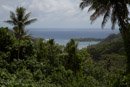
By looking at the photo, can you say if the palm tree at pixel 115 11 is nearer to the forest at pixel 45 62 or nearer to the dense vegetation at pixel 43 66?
the forest at pixel 45 62

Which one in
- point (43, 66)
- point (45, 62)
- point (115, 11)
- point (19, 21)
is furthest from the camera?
point (19, 21)

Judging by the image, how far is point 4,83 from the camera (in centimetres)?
2672

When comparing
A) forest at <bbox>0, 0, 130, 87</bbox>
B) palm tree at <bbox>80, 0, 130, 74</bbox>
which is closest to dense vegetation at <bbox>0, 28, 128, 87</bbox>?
forest at <bbox>0, 0, 130, 87</bbox>

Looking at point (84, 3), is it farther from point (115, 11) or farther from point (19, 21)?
point (19, 21)

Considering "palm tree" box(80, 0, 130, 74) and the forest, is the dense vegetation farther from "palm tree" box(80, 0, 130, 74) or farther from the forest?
"palm tree" box(80, 0, 130, 74)

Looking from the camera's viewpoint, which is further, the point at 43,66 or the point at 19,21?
the point at 19,21

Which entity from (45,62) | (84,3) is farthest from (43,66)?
(84,3)

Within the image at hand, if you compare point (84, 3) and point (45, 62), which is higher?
point (84, 3)

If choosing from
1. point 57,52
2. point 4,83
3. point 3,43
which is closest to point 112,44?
point 57,52

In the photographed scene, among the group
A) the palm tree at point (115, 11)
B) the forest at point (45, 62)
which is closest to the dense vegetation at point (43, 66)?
the forest at point (45, 62)

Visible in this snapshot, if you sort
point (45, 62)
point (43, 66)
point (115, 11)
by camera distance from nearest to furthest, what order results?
point (115, 11) < point (43, 66) < point (45, 62)

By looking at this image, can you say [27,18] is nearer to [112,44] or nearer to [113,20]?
[113,20]

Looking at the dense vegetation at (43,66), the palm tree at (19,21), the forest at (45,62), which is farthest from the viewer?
the palm tree at (19,21)

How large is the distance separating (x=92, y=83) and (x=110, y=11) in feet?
24.8
